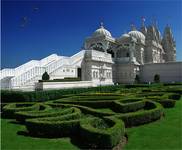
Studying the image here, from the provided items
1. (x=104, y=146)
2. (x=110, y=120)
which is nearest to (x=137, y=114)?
(x=110, y=120)

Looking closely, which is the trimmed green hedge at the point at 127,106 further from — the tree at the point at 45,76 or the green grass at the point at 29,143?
the tree at the point at 45,76

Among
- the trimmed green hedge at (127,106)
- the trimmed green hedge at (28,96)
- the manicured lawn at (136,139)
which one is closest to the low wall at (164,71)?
the trimmed green hedge at (28,96)

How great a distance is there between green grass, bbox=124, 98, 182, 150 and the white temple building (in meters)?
17.7

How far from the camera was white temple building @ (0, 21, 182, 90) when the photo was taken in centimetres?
3488

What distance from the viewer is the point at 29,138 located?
10664mm

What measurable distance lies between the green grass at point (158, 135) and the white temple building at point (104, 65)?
58.0ft

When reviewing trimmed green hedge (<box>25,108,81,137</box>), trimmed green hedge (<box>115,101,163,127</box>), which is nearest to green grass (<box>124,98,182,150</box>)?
trimmed green hedge (<box>115,101,163,127</box>)

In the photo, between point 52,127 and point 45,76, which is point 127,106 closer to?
point 52,127

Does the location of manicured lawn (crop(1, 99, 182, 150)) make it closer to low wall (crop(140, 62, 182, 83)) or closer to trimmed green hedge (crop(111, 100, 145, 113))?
trimmed green hedge (crop(111, 100, 145, 113))

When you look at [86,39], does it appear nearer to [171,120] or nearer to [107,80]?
[107,80]

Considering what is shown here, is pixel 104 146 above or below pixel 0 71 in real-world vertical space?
below

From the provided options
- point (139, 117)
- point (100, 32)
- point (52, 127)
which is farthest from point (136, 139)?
point (100, 32)

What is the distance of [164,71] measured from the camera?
194 ft

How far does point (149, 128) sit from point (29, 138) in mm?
5149
